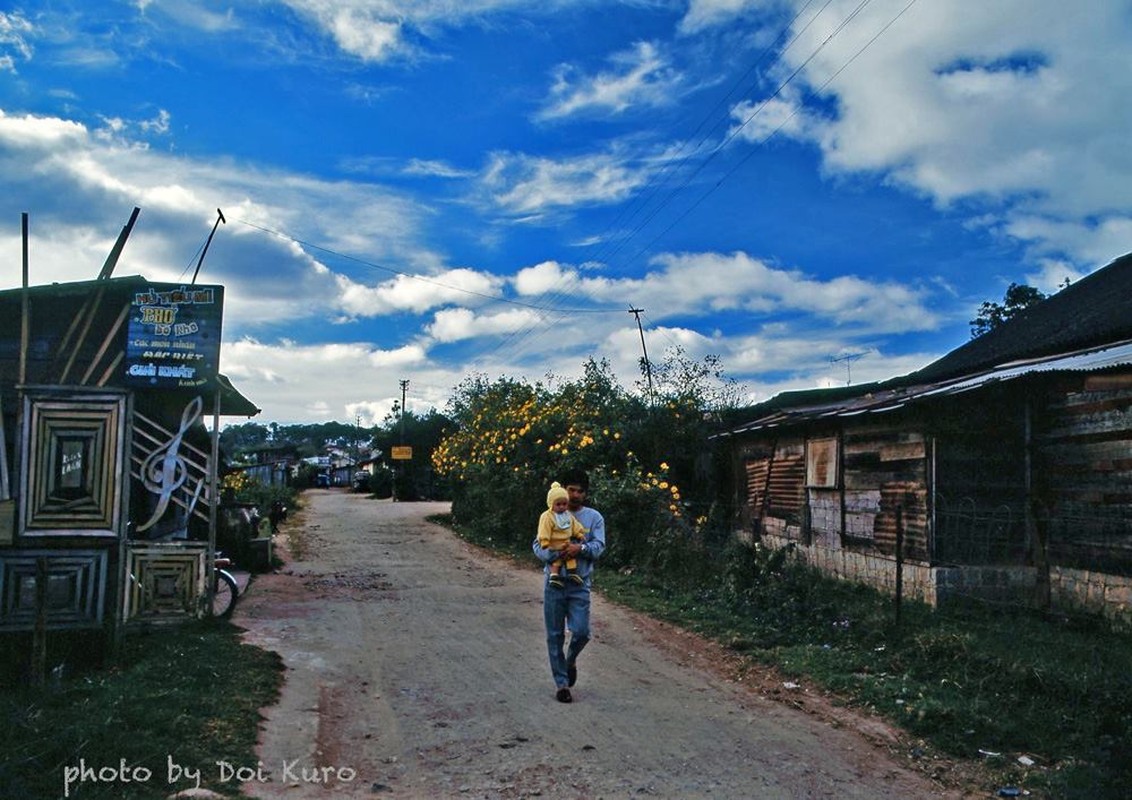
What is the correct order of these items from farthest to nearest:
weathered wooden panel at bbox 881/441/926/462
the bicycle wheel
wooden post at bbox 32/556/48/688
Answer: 1. weathered wooden panel at bbox 881/441/926/462
2. the bicycle wheel
3. wooden post at bbox 32/556/48/688

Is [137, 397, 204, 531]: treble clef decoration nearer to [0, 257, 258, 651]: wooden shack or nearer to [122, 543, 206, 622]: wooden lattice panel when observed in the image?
[0, 257, 258, 651]: wooden shack

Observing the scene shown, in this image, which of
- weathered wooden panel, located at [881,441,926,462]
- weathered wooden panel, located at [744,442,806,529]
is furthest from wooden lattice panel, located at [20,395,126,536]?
weathered wooden panel, located at [744,442,806,529]

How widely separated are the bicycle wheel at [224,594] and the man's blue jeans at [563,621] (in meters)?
4.47

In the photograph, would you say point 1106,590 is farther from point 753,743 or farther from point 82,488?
point 82,488

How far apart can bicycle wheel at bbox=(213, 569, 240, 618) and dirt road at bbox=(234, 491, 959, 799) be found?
28cm

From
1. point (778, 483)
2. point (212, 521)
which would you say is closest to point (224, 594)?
point (212, 521)

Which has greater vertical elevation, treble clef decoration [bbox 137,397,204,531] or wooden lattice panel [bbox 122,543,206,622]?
treble clef decoration [bbox 137,397,204,531]

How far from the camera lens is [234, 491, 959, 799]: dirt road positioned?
467cm

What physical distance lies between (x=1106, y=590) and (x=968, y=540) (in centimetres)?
148

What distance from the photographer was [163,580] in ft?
26.0

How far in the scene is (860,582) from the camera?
11273mm

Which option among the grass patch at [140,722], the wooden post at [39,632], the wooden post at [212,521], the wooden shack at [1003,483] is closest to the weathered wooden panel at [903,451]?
the wooden shack at [1003,483]

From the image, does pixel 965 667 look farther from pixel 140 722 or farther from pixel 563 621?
pixel 140 722

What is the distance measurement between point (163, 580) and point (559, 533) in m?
4.13
